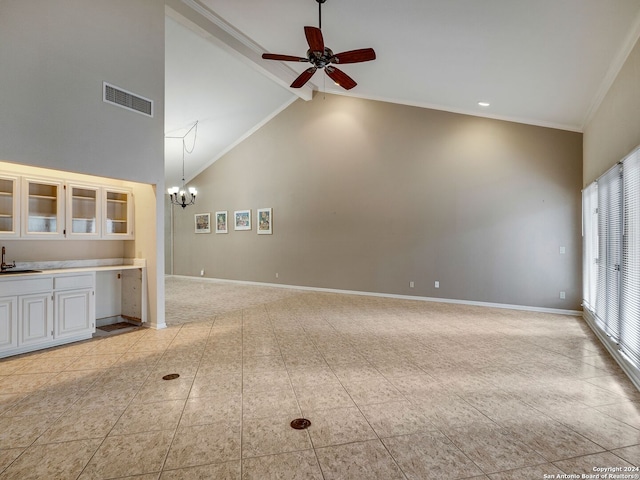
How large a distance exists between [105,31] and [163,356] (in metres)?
3.98

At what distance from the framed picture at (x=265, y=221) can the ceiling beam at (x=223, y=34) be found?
334 centimetres

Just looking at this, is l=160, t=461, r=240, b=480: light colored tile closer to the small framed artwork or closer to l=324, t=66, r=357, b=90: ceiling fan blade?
l=324, t=66, r=357, b=90: ceiling fan blade

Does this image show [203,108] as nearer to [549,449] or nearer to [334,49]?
[334,49]

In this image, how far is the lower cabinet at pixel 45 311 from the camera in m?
3.46

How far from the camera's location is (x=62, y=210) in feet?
13.6

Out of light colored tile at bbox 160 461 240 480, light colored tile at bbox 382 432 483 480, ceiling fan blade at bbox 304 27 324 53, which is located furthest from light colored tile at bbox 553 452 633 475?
ceiling fan blade at bbox 304 27 324 53

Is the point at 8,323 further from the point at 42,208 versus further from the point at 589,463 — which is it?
the point at 589,463

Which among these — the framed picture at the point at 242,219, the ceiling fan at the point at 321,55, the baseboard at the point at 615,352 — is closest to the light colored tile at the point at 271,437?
the baseboard at the point at 615,352

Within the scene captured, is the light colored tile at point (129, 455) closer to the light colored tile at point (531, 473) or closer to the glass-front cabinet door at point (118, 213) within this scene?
the light colored tile at point (531, 473)

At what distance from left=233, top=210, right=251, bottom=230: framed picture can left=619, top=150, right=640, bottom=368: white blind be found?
794cm

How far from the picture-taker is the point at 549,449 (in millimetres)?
1959

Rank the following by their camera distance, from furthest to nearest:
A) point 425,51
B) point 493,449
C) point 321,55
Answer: point 425,51 < point 321,55 < point 493,449

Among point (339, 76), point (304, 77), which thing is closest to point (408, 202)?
point (339, 76)

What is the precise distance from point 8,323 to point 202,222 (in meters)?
7.11
